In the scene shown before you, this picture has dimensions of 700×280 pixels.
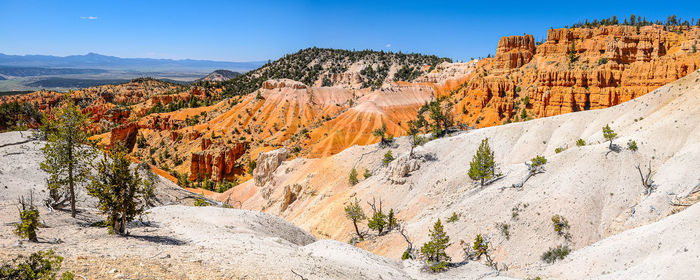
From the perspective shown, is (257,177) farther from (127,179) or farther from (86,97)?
(86,97)

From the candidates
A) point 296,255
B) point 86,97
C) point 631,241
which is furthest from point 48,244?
point 86,97

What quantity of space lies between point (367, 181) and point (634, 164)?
27371 mm

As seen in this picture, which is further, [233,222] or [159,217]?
[233,222]

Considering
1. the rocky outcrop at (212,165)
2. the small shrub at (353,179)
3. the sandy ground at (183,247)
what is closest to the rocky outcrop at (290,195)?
the small shrub at (353,179)

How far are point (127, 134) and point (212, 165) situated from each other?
3561cm

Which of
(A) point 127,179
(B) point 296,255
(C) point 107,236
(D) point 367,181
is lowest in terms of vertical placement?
(D) point 367,181

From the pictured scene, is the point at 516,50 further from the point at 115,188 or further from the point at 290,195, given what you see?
the point at 115,188

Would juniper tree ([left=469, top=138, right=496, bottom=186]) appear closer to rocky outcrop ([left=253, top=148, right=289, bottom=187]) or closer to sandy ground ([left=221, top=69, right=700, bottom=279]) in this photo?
sandy ground ([left=221, top=69, right=700, bottom=279])

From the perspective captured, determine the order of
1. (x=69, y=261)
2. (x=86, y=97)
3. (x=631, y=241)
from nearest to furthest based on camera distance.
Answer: (x=69, y=261) → (x=631, y=241) → (x=86, y=97)

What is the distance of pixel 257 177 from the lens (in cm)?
6134

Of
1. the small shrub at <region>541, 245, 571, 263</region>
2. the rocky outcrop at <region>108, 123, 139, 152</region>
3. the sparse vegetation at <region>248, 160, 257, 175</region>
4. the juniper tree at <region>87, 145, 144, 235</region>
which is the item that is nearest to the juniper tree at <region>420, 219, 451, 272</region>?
the small shrub at <region>541, 245, 571, 263</region>

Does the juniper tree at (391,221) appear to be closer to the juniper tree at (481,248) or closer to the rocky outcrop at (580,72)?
the juniper tree at (481,248)

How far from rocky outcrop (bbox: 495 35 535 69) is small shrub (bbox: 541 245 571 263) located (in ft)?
247

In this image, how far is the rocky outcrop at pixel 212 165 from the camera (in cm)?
6975
